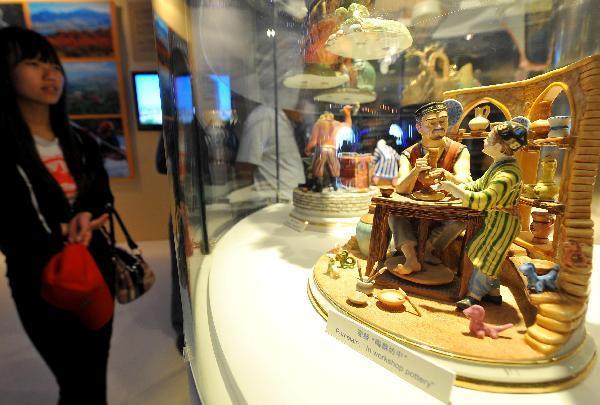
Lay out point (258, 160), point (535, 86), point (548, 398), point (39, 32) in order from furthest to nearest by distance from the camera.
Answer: point (258, 160) → point (535, 86) → point (39, 32) → point (548, 398)

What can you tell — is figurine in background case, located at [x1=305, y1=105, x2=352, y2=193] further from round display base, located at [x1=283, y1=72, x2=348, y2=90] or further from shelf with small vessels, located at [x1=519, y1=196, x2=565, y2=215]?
shelf with small vessels, located at [x1=519, y1=196, x2=565, y2=215]

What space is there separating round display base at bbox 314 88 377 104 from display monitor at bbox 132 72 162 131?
1.61m

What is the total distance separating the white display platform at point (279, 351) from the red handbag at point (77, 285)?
0.35 meters

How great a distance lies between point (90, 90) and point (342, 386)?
1.36 metres

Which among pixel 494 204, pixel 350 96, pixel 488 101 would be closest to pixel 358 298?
pixel 494 204

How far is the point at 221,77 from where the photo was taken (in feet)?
7.09

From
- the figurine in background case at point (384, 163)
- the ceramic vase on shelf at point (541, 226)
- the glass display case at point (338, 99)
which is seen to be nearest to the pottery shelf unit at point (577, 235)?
the glass display case at point (338, 99)

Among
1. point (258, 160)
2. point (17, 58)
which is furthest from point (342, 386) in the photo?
point (258, 160)

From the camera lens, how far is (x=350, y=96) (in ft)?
8.68

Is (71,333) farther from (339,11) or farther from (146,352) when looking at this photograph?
(339,11)

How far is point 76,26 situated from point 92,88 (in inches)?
8.4

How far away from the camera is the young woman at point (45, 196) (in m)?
0.95

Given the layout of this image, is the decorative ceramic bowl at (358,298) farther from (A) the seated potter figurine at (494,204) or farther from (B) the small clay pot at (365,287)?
(A) the seated potter figurine at (494,204)

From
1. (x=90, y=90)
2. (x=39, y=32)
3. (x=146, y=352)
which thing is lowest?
(x=146, y=352)
